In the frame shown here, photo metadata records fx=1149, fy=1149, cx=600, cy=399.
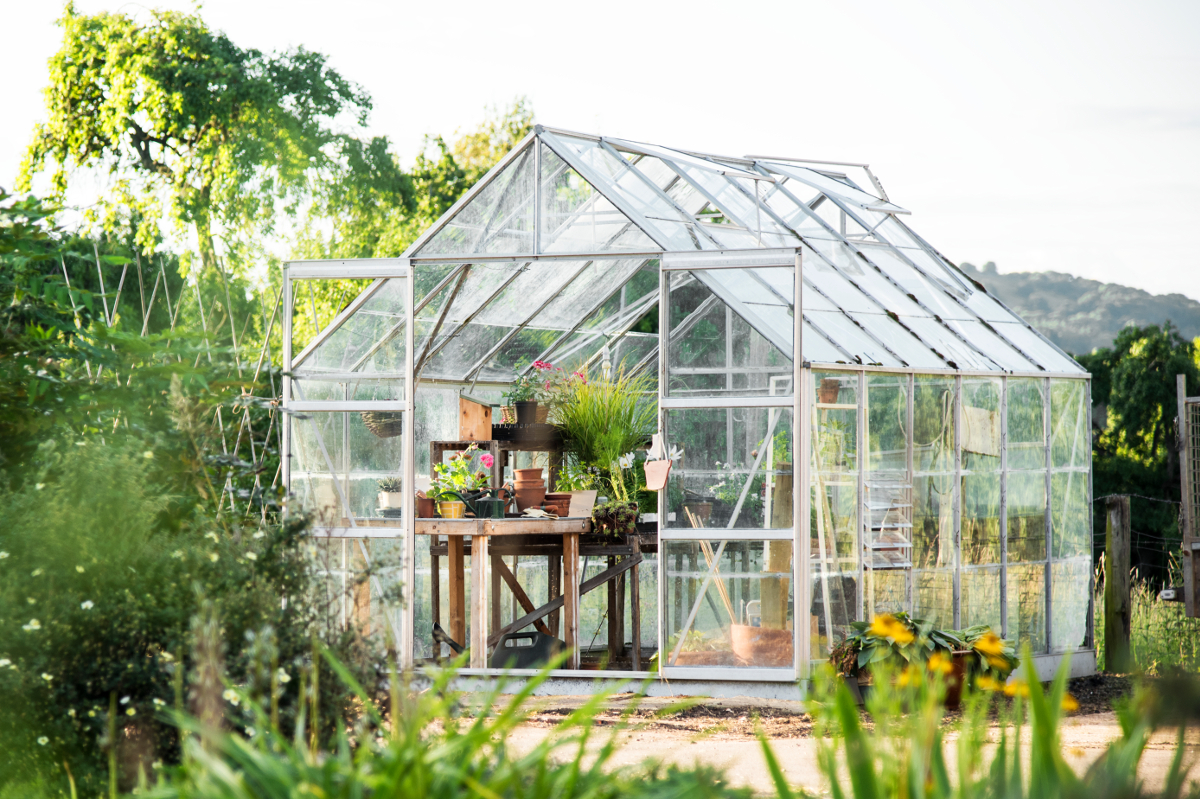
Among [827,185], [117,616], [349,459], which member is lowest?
[117,616]

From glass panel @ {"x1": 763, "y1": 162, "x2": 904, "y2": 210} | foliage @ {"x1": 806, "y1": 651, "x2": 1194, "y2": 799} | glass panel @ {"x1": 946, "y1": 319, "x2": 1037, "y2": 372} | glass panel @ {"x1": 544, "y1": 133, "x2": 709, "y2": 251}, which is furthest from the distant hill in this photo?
foliage @ {"x1": 806, "y1": 651, "x2": 1194, "y2": 799}

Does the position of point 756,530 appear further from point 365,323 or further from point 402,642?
point 365,323

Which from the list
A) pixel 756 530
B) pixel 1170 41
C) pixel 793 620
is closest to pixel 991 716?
pixel 793 620

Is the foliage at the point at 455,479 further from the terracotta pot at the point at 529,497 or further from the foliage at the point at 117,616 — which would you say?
the foliage at the point at 117,616

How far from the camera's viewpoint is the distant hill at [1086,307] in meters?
41.5

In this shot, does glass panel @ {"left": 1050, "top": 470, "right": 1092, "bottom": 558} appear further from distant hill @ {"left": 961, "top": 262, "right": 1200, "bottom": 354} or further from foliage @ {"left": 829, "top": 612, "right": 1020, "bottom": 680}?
distant hill @ {"left": 961, "top": 262, "right": 1200, "bottom": 354}

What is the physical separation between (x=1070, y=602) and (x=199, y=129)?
15.7 m

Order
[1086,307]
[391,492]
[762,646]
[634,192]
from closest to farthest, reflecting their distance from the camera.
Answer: [762,646], [391,492], [634,192], [1086,307]

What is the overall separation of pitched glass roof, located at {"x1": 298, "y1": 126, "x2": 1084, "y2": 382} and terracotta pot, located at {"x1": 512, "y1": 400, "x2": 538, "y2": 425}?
0.96 metres

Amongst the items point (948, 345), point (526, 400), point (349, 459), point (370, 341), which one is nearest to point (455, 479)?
point (349, 459)

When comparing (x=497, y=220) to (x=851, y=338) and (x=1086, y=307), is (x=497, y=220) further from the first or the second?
(x=1086, y=307)

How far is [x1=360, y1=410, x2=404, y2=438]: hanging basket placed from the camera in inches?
311

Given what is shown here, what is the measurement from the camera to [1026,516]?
892 cm

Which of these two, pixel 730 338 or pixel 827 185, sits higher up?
pixel 827 185
